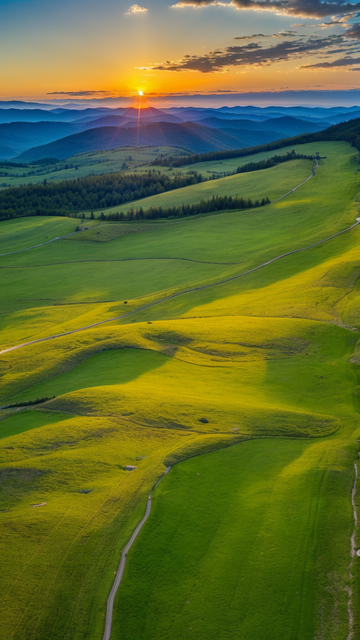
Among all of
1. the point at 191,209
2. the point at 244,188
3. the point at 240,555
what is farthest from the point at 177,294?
the point at 244,188

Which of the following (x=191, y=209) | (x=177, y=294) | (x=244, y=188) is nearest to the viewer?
(x=177, y=294)

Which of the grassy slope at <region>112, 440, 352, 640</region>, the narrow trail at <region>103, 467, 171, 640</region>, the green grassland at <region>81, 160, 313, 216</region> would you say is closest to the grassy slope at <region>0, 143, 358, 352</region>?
the green grassland at <region>81, 160, 313, 216</region>

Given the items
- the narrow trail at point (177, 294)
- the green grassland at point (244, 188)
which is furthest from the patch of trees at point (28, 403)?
the green grassland at point (244, 188)

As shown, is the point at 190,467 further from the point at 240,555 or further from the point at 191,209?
the point at 191,209

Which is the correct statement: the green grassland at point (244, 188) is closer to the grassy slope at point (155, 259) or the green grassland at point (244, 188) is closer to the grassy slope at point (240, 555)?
the grassy slope at point (155, 259)

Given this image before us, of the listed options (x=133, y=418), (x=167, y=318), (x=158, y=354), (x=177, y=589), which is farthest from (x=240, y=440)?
(x=167, y=318)

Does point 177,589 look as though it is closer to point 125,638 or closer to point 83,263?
point 125,638
